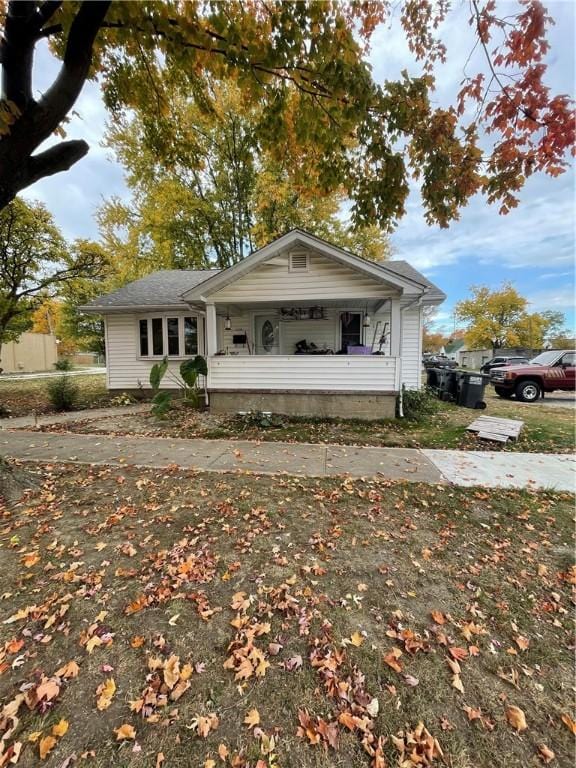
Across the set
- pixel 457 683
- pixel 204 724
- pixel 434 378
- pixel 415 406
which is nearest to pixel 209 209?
pixel 434 378

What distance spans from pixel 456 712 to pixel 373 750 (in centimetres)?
49

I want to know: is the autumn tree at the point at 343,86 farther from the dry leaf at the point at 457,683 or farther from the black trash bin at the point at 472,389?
the black trash bin at the point at 472,389

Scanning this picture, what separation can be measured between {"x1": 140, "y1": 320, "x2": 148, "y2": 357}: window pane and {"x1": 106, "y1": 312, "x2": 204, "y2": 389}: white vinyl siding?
0.13 m

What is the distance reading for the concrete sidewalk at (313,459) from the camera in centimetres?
469

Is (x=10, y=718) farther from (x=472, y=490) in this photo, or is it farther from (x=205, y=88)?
(x=205, y=88)

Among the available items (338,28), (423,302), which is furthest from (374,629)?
(423,302)

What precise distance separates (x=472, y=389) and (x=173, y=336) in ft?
33.3

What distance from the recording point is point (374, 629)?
2.14 metres

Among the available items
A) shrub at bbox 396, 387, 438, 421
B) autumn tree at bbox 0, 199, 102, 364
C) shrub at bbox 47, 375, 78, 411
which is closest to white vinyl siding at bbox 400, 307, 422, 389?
shrub at bbox 396, 387, 438, 421

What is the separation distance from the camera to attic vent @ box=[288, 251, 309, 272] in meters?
8.14

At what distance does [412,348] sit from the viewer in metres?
11.3

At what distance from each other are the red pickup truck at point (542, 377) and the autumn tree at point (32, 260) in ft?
55.3

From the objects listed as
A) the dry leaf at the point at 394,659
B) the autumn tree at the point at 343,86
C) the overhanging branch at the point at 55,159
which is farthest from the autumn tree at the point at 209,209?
the dry leaf at the point at 394,659

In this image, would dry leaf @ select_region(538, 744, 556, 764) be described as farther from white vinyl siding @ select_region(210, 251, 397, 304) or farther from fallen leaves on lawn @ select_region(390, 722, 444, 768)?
white vinyl siding @ select_region(210, 251, 397, 304)
